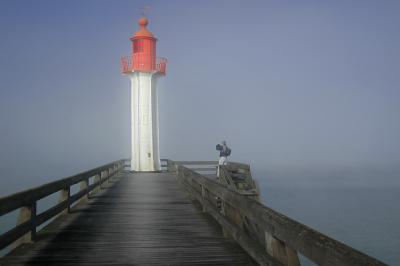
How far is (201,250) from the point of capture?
6914 millimetres

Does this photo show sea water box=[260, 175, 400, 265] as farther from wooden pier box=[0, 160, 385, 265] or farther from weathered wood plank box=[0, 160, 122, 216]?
weathered wood plank box=[0, 160, 122, 216]

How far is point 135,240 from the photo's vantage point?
7770 millimetres

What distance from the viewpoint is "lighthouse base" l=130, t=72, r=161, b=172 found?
1192 inches

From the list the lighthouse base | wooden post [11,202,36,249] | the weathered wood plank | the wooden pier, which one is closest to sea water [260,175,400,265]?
the lighthouse base

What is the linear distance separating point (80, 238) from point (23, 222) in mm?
1162

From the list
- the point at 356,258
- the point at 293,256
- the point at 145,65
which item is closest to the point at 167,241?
the point at 293,256

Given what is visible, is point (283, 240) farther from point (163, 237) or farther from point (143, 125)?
point (143, 125)

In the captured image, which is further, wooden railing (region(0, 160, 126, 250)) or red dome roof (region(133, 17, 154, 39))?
red dome roof (region(133, 17, 154, 39))

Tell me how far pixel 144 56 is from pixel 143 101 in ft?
9.58

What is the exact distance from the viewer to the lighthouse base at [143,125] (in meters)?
30.3

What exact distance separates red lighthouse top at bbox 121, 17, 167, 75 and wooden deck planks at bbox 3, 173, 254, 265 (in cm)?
1879

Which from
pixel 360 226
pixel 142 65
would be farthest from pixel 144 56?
pixel 360 226

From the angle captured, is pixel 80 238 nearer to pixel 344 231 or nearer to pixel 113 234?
pixel 113 234

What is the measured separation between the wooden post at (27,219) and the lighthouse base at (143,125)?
22717mm
